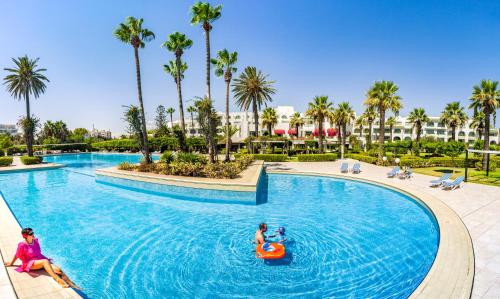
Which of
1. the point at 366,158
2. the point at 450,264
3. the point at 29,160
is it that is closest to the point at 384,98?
the point at 366,158

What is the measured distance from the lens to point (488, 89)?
25.1 meters

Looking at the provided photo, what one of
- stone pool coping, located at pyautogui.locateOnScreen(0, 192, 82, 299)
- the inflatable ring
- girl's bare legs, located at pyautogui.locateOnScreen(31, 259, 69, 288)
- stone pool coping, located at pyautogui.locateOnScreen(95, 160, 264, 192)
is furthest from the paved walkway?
stone pool coping, located at pyautogui.locateOnScreen(95, 160, 264, 192)

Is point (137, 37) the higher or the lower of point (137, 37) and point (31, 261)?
the higher

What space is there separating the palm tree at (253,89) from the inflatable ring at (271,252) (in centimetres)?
2918

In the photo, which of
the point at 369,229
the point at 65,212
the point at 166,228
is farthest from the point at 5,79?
the point at 369,229

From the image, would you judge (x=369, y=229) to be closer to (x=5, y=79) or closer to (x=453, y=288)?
(x=453, y=288)

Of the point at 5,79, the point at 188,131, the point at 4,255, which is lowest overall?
the point at 4,255

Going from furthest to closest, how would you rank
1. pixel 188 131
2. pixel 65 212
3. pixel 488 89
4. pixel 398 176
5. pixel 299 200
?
pixel 188 131 → pixel 488 89 → pixel 398 176 → pixel 299 200 → pixel 65 212

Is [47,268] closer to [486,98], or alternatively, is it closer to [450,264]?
[450,264]

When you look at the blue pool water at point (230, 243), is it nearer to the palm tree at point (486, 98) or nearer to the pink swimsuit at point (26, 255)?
the pink swimsuit at point (26, 255)

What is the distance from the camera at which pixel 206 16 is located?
2450 centimetres

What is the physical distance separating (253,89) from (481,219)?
30071 mm

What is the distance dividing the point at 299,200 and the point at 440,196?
8.15 meters

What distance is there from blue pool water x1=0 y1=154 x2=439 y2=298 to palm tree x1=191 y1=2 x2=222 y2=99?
47.3 ft
